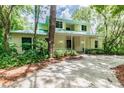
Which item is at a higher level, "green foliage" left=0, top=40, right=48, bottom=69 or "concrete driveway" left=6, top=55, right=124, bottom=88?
"green foliage" left=0, top=40, right=48, bottom=69

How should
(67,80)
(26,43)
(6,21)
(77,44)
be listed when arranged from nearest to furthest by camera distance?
(67,80)
(6,21)
(26,43)
(77,44)

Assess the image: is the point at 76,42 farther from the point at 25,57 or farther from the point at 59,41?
the point at 25,57

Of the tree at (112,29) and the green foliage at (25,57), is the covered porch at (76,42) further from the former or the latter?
the green foliage at (25,57)

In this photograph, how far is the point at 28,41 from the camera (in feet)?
63.1

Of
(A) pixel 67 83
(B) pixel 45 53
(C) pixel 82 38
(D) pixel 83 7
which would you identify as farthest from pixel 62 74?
(D) pixel 83 7

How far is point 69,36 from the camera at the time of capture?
23906 mm

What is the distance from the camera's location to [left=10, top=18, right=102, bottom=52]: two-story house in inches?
759

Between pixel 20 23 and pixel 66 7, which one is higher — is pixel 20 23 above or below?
below

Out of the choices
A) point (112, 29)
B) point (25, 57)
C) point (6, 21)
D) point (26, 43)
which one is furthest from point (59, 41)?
point (25, 57)

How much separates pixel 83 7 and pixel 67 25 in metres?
3.58

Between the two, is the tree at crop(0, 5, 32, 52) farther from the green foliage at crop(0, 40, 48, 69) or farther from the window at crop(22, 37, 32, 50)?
the window at crop(22, 37, 32, 50)

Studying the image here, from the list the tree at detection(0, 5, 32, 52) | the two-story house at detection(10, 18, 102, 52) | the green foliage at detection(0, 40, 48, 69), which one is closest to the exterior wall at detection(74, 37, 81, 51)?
the two-story house at detection(10, 18, 102, 52)
